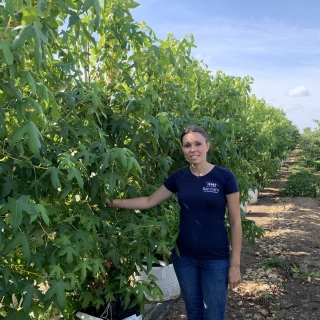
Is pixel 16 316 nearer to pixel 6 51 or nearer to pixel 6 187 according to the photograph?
pixel 6 187

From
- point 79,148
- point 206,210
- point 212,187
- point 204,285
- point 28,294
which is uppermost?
point 79,148

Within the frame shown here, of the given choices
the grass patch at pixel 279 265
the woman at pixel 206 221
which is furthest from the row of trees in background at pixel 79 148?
the grass patch at pixel 279 265

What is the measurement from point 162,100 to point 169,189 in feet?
2.86

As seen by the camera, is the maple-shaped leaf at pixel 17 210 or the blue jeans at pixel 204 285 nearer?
the maple-shaped leaf at pixel 17 210

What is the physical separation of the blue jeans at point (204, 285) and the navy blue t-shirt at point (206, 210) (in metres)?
0.07

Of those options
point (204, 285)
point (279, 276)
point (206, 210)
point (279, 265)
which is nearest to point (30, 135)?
point (206, 210)

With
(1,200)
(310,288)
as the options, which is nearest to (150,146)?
(1,200)

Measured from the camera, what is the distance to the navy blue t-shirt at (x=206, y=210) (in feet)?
7.72

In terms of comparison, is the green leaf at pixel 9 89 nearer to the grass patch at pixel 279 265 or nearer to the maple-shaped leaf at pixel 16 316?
the maple-shaped leaf at pixel 16 316

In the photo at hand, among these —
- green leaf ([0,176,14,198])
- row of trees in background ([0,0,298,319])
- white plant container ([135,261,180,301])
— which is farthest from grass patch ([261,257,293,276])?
green leaf ([0,176,14,198])

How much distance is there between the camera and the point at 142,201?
252 cm

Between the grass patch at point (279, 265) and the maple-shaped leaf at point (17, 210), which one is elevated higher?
the maple-shaped leaf at point (17, 210)

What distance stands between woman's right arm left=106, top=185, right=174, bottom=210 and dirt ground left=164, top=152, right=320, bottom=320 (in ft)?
5.51

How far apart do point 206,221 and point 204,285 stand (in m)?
0.42
